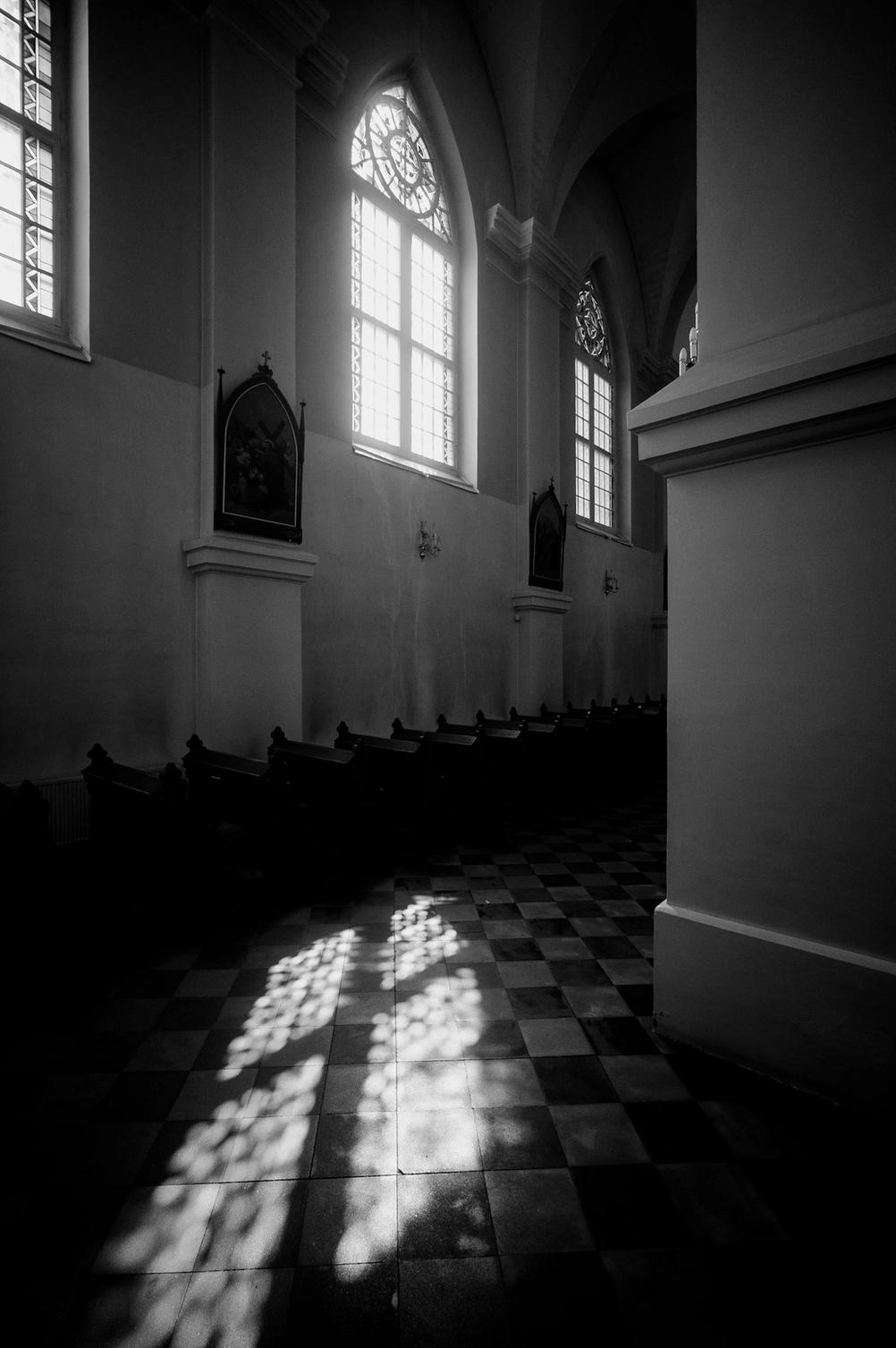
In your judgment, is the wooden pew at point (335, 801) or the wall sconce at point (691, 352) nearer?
the wall sconce at point (691, 352)

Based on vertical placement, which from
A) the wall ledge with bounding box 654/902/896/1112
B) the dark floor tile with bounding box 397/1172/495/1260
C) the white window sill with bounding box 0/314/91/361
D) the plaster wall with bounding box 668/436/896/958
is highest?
the white window sill with bounding box 0/314/91/361

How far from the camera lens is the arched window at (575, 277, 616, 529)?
1146cm

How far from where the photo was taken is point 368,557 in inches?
284

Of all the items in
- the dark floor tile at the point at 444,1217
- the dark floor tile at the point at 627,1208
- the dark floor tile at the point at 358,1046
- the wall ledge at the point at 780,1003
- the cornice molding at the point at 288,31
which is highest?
the cornice molding at the point at 288,31

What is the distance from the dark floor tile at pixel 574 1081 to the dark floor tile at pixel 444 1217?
487 millimetres

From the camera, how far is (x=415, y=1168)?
1965mm

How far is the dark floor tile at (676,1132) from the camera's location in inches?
79.4

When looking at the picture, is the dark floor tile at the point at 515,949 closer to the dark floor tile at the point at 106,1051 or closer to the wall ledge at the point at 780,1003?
the wall ledge at the point at 780,1003

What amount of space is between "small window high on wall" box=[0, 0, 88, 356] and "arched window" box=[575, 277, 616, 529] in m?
7.97

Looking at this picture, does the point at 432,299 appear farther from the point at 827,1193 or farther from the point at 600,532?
the point at 827,1193

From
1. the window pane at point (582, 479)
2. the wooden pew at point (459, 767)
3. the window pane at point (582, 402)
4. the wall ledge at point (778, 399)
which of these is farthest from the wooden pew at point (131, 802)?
the window pane at point (582, 402)

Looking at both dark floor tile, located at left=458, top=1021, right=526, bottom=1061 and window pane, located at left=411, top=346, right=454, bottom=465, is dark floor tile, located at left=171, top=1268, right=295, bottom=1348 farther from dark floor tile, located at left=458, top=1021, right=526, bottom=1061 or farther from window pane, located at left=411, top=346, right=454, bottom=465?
window pane, located at left=411, top=346, right=454, bottom=465

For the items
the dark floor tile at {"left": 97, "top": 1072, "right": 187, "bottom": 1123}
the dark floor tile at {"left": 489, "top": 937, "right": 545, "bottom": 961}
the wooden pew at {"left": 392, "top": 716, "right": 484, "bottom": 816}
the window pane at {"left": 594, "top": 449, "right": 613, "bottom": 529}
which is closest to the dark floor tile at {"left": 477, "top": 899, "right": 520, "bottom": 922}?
the dark floor tile at {"left": 489, "top": 937, "right": 545, "bottom": 961}

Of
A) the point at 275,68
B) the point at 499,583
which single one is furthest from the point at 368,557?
the point at 275,68
